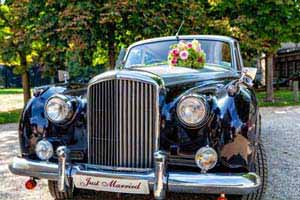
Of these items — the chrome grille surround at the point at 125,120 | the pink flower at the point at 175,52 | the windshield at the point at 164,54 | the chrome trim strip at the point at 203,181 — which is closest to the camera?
the chrome trim strip at the point at 203,181

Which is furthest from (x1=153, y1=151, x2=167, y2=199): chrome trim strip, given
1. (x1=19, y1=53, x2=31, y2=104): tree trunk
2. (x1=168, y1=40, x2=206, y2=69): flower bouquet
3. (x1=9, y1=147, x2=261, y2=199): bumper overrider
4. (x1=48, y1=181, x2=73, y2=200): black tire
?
(x1=19, y1=53, x2=31, y2=104): tree trunk

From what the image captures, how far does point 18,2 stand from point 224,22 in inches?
244

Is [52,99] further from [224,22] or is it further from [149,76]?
[224,22]

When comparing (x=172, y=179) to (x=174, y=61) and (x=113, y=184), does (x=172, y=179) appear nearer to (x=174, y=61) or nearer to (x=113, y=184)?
(x=113, y=184)

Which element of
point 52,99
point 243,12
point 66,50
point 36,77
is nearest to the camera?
point 52,99

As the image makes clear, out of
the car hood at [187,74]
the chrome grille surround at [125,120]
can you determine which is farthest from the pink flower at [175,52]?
the chrome grille surround at [125,120]

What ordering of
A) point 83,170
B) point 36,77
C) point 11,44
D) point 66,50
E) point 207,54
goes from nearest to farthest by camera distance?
point 83,170
point 207,54
point 66,50
point 11,44
point 36,77

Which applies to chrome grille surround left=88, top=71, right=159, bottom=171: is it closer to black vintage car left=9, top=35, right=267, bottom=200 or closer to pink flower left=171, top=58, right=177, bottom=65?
black vintage car left=9, top=35, right=267, bottom=200

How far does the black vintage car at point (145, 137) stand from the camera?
3.24 m

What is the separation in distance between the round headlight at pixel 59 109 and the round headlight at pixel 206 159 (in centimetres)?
122

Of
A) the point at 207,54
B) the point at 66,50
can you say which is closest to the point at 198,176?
the point at 207,54

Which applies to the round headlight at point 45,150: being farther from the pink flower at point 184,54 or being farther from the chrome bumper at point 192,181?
the pink flower at point 184,54

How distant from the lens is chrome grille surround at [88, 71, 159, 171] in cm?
345

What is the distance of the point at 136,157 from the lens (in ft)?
11.5
